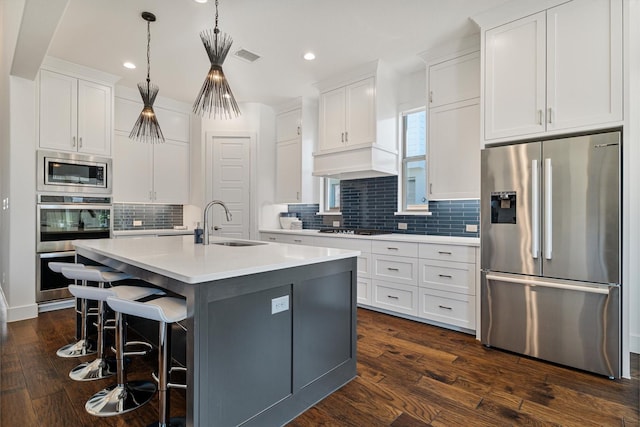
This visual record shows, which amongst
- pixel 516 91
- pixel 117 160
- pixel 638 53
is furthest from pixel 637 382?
pixel 117 160

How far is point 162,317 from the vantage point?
1510 millimetres

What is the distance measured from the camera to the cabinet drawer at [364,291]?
151 inches

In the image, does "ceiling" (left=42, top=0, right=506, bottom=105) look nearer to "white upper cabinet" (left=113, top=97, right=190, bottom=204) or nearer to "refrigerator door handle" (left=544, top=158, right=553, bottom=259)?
"white upper cabinet" (left=113, top=97, right=190, bottom=204)

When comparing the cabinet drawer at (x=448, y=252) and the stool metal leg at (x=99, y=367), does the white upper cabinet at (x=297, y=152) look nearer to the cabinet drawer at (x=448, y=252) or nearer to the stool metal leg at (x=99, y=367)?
the cabinet drawer at (x=448, y=252)

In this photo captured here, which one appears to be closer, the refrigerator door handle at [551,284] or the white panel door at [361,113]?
the refrigerator door handle at [551,284]

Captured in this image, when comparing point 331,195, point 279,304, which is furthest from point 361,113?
point 279,304

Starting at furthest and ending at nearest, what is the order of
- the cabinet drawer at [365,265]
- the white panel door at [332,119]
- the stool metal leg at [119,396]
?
the white panel door at [332,119]
the cabinet drawer at [365,265]
the stool metal leg at [119,396]

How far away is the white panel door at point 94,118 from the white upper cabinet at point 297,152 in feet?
7.93

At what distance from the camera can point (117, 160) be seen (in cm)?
464

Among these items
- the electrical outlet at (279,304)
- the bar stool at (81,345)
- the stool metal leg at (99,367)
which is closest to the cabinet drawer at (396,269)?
the electrical outlet at (279,304)

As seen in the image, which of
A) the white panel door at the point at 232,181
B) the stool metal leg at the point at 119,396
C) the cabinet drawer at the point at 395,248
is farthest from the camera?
the white panel door at the point at 232,181

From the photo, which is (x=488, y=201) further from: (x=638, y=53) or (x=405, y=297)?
(x=638, y=53)

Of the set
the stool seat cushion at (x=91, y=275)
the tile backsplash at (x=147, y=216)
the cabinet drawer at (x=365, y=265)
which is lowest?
the cabinet drawer at (x=365, y=265)

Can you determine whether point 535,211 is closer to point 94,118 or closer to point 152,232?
point 152,232
